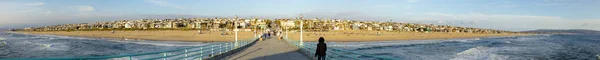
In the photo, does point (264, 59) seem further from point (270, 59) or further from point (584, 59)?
point (584, 59)

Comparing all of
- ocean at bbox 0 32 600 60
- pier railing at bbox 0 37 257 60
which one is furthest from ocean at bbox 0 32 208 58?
pier railing at bbox 0 37 257 60

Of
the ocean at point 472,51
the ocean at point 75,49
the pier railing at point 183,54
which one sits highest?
the pier railing at point 183,54

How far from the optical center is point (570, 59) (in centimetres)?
3344

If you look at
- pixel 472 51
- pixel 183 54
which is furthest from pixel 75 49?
pixel 472 51

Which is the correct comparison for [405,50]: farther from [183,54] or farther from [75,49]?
[75,49]

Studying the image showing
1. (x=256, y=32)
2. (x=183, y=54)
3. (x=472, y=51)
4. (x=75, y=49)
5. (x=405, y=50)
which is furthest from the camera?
Result: (x=256, y=32)

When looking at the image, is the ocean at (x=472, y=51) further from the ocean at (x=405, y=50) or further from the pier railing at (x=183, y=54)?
the pier railing at (x=183, y=54)

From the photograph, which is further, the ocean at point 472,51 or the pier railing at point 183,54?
the ocean at point 472,51

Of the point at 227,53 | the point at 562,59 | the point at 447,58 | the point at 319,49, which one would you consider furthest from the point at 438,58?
the point at 319,49

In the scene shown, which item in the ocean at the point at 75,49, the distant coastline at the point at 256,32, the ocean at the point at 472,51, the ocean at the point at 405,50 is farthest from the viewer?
the distant coastline at the point at 256,32

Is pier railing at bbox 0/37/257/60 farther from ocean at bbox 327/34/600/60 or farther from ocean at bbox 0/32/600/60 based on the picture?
ocean at bbox 327/34/600/60

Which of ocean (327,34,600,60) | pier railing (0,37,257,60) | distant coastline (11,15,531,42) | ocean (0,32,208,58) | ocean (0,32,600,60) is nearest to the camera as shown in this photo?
pier railing (0,37,257,60)

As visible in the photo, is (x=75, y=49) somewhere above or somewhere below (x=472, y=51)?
above

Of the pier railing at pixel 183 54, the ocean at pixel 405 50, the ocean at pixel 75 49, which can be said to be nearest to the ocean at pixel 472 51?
the ocean at pixel 405 50
